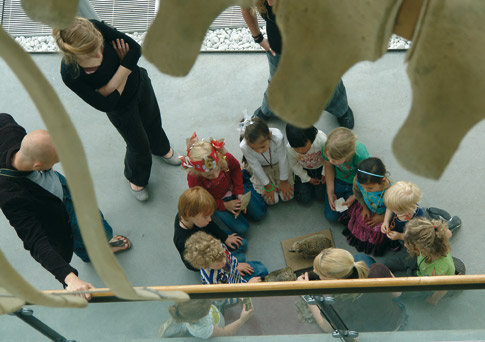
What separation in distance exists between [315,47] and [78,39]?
6.53ft

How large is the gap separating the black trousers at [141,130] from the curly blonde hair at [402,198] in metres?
1.44

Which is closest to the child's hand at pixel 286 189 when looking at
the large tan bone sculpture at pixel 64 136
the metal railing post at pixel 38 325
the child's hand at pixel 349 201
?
the child's hand at pixel 349 201

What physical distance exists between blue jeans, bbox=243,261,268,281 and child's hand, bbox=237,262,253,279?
0.02m

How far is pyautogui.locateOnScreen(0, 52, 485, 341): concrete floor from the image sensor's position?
11.0 ft

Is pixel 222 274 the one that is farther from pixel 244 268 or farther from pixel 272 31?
pixel 272 31

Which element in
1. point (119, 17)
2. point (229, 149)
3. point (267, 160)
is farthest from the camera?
point (119, 17)

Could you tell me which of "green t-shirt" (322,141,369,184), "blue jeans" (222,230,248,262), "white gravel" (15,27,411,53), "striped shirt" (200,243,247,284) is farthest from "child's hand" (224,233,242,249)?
"white gravel" (15,27,411,53)

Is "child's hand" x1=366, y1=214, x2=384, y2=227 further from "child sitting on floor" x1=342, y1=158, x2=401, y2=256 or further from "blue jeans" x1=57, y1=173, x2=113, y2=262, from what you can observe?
"blue jeans" x1=57, y1=173, x2=113, y2=262

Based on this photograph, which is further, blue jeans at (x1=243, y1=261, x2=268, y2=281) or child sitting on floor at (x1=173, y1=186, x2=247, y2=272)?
blue jeans at (x1=243, y1=261, x2=268, y2=281)

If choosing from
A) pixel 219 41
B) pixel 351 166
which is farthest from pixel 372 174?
pixel 219 41

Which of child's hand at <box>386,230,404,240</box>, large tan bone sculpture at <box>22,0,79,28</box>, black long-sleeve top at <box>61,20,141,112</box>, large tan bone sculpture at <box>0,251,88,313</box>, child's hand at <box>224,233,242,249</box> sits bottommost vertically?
child's hand at <box>224,233,242,249</box>

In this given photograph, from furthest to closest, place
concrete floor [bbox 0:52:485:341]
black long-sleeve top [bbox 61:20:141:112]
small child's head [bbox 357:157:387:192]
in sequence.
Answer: concrete floor [bbox 0:52:485:341]
small child's head [bbox 357:157:387:192]
black long-sleeve top [bbox 61:20:141:112]

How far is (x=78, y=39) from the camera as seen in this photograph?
246 centimetres

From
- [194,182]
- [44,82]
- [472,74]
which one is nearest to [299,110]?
[472,74]
